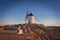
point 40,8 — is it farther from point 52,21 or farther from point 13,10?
point 13,10

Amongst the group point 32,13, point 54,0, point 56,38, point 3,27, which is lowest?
point 56,38

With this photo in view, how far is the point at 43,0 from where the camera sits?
292cm

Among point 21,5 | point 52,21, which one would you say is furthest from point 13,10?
point 52,21

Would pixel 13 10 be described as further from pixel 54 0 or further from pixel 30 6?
pixel 54 0

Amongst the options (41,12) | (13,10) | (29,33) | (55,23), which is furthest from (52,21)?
(13,10)

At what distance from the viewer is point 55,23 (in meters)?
2.88

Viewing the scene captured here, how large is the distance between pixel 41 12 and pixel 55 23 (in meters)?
0.34

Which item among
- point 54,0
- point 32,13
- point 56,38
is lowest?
point 56,38

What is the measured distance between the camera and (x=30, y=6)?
2885 mm

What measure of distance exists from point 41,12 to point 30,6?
24 centimetres

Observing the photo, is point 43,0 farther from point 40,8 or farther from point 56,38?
point 56,38

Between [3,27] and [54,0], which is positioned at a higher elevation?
[54,0]

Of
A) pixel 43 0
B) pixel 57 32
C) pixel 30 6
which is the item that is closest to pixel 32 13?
pixel 30 6

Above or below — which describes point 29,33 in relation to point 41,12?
below
